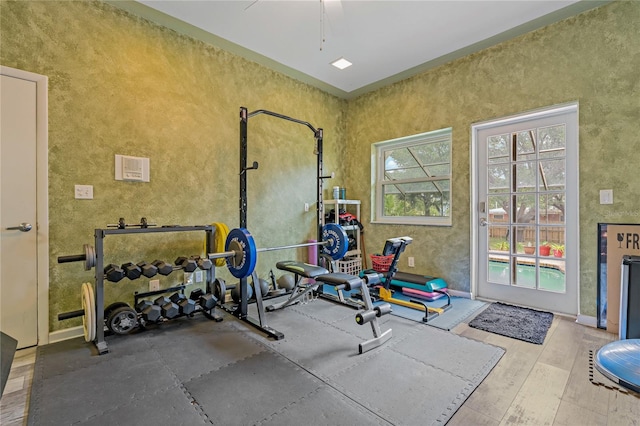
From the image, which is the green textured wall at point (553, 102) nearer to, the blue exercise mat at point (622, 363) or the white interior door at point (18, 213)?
the blue exercise mat at point (622, 363)

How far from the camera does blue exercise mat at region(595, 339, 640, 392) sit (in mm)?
1586

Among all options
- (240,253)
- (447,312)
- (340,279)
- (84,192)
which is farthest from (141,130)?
(447,312)

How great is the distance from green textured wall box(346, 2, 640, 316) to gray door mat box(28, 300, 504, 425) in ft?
4.79

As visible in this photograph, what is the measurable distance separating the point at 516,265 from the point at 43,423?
4080mm

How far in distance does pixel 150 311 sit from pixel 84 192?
46.6 inches

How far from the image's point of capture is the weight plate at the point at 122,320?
7.52 ft

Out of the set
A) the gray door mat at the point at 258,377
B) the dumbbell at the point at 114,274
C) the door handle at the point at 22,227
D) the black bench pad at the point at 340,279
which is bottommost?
the gray door mat at the point at 258,377

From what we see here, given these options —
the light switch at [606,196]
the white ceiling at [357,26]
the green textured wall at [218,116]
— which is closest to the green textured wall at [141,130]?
the green textured wall at [218,116]

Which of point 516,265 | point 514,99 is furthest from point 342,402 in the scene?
point 514,99

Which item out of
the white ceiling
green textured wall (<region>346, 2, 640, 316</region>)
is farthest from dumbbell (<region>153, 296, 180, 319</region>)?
green textured wall (<region>346, 2, 640, 316</region>)

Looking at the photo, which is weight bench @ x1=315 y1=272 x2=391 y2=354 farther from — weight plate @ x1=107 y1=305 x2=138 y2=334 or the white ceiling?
the white ceiling

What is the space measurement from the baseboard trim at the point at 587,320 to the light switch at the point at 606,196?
1.08 meters

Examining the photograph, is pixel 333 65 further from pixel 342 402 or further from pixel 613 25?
pixel 342 402

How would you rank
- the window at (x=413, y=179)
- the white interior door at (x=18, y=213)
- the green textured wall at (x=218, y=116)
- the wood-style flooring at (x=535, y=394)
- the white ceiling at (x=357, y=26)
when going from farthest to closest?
the window at (x=413, y=179) < the white ceiling at (x=357, y=26) < the green textured wall at (x=218, y=116) < the white interior door at (x=18, y=213) < the wood-style flooring at (x=535, y=394)
